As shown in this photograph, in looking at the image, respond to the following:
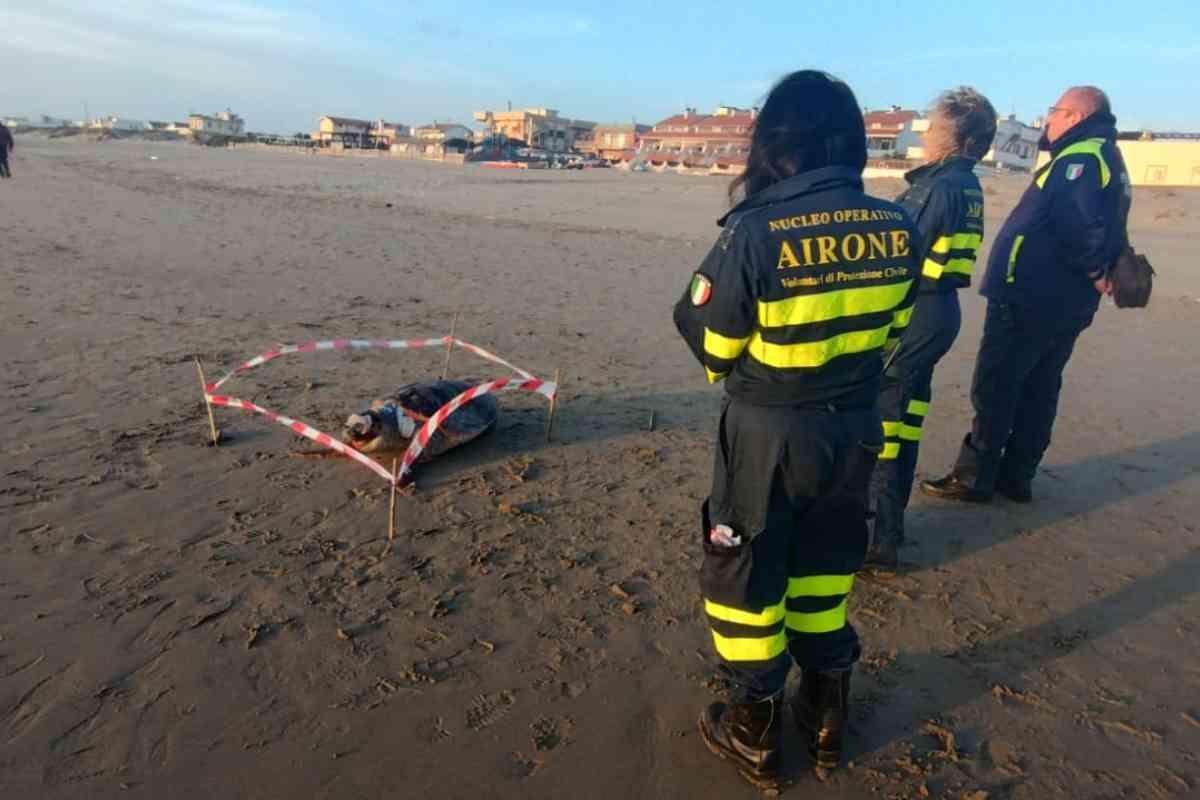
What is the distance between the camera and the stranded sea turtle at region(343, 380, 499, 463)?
4.83 metres

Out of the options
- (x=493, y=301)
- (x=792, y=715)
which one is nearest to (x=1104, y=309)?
(x=493, y=301)

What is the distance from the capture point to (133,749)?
2.51m

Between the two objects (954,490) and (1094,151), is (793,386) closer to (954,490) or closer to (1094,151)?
(954,490)

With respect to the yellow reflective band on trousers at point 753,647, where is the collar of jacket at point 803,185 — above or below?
above

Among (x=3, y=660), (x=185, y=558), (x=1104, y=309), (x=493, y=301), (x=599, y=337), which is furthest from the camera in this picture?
(x=1104, y=309)

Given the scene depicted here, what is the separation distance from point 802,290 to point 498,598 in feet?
7.07

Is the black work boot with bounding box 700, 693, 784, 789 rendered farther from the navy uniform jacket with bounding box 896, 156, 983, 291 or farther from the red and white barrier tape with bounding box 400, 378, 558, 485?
the red and white barrier tape with bounding box 400, 378, 558, 485

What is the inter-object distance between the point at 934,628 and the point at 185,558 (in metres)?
3.69

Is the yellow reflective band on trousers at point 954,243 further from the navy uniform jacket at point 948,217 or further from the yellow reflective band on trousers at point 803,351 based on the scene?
the yellow reflective band on trousers at point 803,351

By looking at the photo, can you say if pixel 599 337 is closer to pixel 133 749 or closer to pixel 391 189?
pixel 133 749

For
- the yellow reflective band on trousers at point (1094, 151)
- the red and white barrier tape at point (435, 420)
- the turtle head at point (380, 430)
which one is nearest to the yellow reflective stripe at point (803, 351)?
the red and white barrier tape at point (435, 420)

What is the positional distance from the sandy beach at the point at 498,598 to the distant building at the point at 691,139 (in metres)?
55.2

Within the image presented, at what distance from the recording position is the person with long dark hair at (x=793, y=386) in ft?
7.20

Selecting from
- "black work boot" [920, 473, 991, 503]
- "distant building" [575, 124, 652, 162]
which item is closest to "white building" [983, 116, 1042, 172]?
"distant building" [575, 124, 652, 162]
